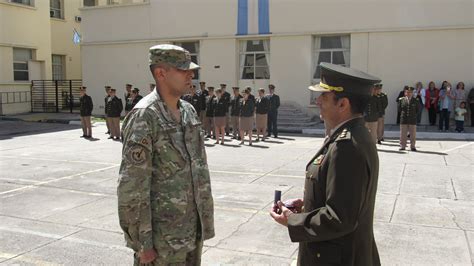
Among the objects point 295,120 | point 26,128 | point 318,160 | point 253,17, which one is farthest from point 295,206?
point 253,17

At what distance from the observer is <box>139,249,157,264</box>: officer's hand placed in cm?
279

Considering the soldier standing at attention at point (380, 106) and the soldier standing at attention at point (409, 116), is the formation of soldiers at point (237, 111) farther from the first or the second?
the soldier standing at attention at point (409, 116)

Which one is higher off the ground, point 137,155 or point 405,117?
point 137,155

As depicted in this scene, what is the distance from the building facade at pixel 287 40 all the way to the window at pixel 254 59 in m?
0.05

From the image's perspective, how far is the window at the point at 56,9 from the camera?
30297mm

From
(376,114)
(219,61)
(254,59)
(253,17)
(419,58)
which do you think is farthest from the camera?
(219,61)

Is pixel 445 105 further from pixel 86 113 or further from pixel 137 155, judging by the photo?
pixel 137 155

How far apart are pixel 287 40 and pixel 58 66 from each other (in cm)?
1728

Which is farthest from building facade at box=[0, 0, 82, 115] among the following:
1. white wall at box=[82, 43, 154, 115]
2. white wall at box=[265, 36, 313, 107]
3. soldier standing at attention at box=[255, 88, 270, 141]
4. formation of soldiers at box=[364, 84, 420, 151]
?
formation of soldiers at box=[364, 84, 420, 151]

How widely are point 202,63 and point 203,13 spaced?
2429 mm

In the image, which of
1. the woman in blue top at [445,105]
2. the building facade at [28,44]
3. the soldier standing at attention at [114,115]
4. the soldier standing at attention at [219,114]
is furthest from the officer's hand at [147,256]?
the building facade at [28,44]

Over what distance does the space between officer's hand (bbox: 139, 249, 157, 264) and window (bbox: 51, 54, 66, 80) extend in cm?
3057

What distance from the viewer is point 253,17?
2219 cm

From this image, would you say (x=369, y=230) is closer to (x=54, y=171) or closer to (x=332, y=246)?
(x=332, y=246)
